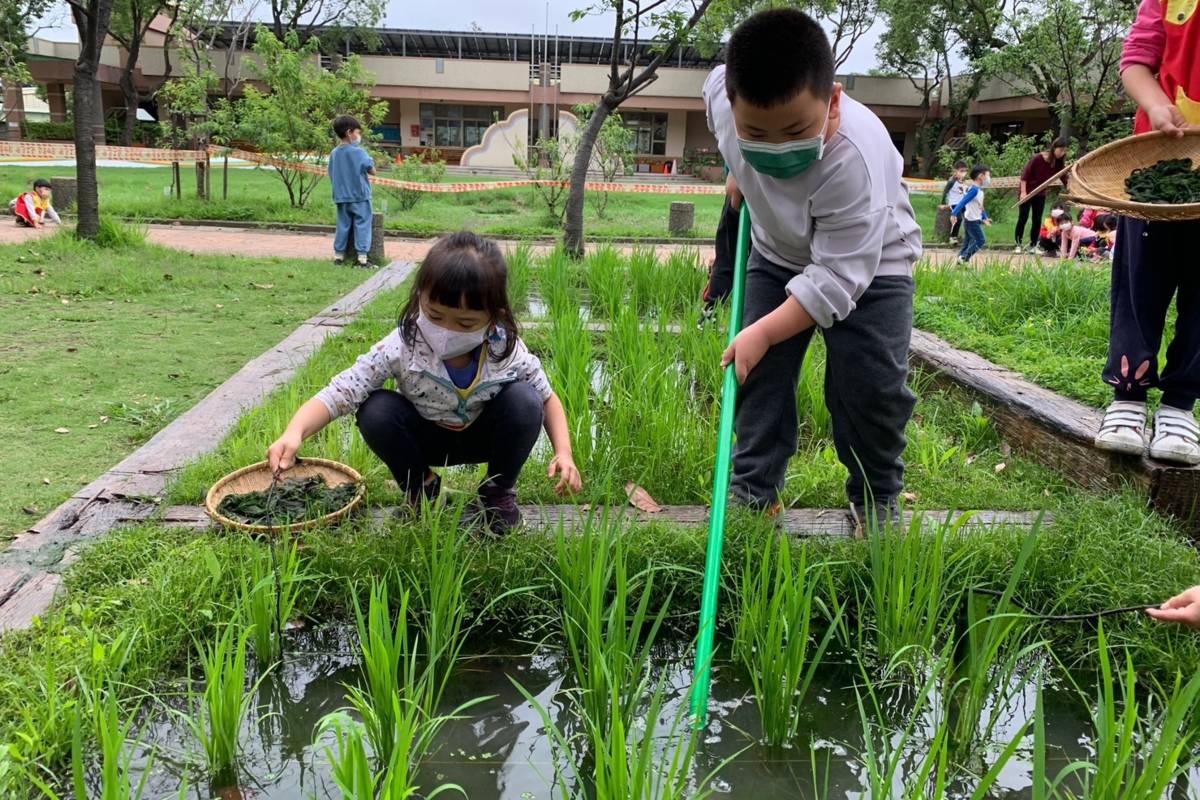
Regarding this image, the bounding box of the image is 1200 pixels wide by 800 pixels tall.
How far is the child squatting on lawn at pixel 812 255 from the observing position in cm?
171

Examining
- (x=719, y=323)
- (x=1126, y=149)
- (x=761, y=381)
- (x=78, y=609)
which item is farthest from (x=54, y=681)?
(x=1126, y=149)

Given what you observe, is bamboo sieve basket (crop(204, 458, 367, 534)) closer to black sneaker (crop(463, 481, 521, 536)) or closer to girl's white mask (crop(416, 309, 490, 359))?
black sneaker (crop(463, 481, 521, 536))

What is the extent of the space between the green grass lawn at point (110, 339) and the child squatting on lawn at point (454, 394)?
100 cm

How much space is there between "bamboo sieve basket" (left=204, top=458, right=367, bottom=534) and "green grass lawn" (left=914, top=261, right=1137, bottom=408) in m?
2.51

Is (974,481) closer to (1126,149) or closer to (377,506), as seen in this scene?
(1126,149)

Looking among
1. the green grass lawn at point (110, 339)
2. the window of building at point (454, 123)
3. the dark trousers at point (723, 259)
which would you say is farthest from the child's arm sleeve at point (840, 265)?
the window of building at point (454, 123)


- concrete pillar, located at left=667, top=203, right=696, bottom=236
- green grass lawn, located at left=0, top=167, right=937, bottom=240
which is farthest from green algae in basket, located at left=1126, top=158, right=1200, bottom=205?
concrete pillar, located at left=667, top=203, right=696, bottom=236

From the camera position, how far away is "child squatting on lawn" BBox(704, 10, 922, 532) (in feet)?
5.60

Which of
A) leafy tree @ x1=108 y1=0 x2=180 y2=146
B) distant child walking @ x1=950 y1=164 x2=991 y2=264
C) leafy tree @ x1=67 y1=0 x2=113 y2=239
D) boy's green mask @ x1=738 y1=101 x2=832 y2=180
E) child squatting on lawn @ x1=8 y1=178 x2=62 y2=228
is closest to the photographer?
boy's green mask @ x1=738 y1=101 x2=832 y2=180

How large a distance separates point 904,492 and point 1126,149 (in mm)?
1302

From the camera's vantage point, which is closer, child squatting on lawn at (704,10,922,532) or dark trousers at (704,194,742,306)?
child squatting on lawn at (704,10,922,532)

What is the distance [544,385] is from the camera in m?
2.33

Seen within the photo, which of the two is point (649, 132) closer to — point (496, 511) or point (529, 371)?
point (529, 371)

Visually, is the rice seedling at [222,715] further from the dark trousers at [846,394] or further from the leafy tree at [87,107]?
the leafy tree at [87,107]
